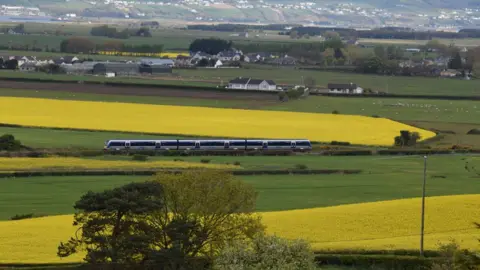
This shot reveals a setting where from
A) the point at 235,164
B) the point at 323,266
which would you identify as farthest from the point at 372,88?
the point at 323,266

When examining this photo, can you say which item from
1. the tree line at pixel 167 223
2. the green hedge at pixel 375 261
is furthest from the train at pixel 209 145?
the green hedge at pixel 375 261

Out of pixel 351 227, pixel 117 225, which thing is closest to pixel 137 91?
pixel 351 227

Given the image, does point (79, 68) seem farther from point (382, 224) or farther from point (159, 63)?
point (382, 224)

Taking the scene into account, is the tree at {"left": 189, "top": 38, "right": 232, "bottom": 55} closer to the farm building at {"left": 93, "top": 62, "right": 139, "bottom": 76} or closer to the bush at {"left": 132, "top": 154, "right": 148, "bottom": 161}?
the farm building at {"left": 93, "top": 62, "right": 139, "bottom": 76}

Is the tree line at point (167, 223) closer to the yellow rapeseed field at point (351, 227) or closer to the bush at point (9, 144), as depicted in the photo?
the yellow rapeseed field at point (351, 227)

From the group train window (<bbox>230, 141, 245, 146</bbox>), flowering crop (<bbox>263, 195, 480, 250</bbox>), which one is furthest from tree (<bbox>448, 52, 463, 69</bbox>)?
flowering crop (<bbox>263, 195, 480, 250</bbox>)

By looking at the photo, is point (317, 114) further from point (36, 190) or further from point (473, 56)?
point (473, 56)
